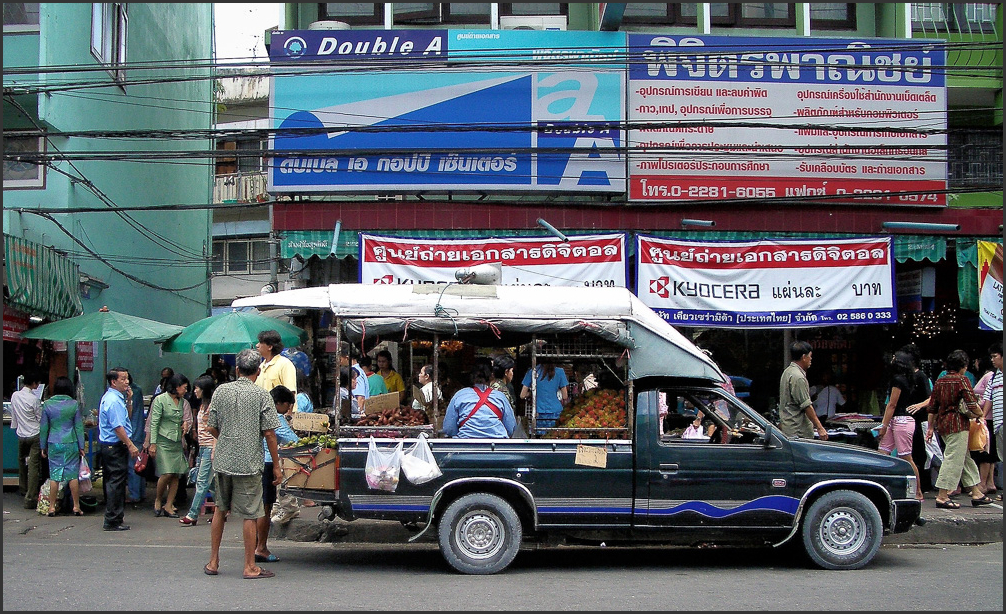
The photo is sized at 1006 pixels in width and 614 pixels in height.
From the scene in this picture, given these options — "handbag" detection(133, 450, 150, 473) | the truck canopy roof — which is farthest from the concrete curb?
the truck canopy roof

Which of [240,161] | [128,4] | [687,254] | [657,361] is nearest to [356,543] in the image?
[657,361]

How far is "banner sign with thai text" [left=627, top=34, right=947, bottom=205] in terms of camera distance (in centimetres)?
1263

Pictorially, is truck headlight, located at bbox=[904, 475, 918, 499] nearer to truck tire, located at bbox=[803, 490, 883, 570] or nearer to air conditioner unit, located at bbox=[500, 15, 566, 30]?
truck tire, located at bbox=[803, 490, 883, 570]

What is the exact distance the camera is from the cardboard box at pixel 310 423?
26.3 ft

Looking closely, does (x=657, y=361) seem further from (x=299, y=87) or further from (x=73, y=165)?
(x=73, y=165)

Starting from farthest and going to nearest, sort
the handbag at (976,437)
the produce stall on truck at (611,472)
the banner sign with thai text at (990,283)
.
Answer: the banner sign with thai text at (990,283) → the handbag at (976,437) → the produce stall on truck at (611,472)

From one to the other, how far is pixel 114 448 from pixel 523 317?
5233mm

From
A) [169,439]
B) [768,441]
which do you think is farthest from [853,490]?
[169,439]

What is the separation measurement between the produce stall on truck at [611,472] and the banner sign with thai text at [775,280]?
4589 millimetres

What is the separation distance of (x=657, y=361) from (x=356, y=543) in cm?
378

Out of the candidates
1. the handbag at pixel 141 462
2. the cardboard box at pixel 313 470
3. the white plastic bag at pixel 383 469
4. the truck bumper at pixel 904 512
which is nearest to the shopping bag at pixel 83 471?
the handbag at pixel 141 462

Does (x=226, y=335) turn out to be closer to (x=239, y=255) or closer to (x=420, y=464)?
(x=420, y=464)

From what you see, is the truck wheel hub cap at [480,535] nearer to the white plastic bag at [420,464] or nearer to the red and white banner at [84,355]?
the white plastic bag at [420,464]

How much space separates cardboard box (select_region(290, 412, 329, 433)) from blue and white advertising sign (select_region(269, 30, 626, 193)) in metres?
5.16
